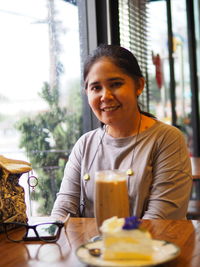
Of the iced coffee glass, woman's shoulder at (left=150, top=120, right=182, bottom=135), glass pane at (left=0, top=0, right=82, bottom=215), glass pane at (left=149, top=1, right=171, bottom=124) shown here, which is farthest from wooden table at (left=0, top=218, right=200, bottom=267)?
glass pane at (left=149, top=1, right=171, bottom=124)

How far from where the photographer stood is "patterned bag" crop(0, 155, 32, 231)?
159 centimetres

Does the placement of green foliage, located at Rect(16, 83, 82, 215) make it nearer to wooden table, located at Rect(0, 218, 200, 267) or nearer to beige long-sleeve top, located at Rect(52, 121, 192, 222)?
beige long-sleeve top, located at Rect(52, 121, 192, 222)

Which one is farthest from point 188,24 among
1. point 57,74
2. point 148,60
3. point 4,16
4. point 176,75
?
point 4,16

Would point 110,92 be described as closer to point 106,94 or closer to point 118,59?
point 106,94

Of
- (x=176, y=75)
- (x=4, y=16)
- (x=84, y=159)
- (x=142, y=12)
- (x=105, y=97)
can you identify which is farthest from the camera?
(x=176, y=75)

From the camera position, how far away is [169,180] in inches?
76.3

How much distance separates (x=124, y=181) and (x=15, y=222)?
1.44 ft

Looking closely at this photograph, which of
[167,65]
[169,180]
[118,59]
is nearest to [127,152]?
[169,180]

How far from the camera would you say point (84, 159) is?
214 cm

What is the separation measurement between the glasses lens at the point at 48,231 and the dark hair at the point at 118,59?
2.67ft

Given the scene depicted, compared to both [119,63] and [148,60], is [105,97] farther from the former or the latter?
[148,60]

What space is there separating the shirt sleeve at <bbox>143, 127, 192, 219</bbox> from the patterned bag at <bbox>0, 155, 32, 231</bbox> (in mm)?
513

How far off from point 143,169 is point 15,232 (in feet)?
2.06

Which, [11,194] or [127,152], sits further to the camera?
[127,152]
